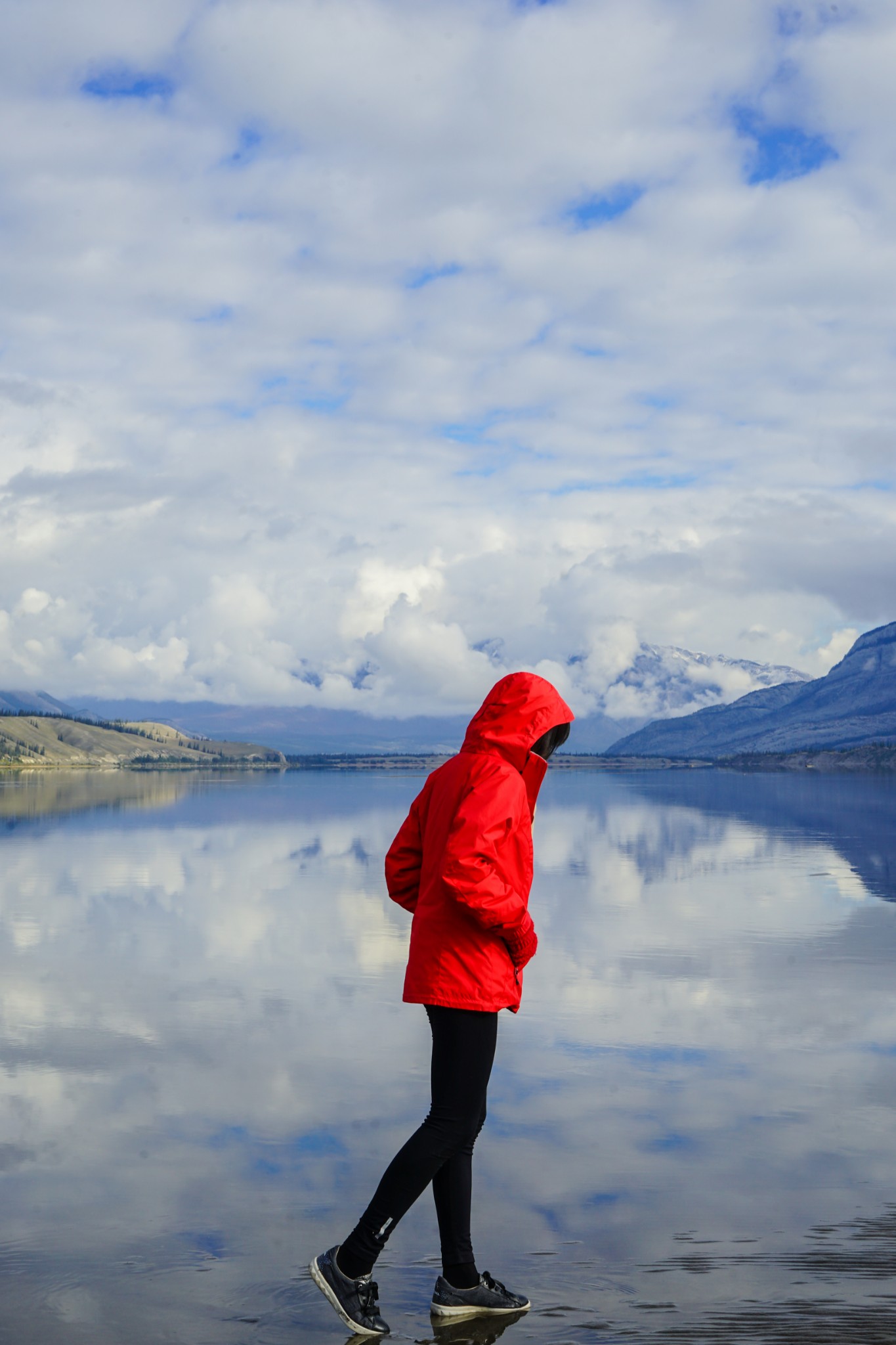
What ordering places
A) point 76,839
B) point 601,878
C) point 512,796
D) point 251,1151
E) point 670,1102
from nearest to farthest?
point 512,796 → point 251,1151 → point 670,1102 → point 601,878 → point 76,839

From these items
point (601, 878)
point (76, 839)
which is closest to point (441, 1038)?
point (601, 878)

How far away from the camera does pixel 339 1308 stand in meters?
6.23

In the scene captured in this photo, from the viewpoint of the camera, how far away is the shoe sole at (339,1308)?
6.20 m

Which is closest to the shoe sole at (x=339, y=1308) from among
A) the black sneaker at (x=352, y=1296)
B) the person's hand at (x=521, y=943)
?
the black sneaker at (x=352, y=1296)

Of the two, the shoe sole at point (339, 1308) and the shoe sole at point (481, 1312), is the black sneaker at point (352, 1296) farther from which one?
the shoe sole at point (481, 1312)

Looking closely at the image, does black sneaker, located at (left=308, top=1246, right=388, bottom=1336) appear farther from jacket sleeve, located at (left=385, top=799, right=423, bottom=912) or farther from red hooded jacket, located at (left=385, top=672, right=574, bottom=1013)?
jacket sleeve, located at (left=385, top=799, right=423, bottom=912)

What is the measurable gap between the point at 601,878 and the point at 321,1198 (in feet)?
63.9

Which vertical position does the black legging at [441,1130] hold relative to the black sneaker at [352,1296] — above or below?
above

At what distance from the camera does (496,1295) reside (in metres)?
6.35

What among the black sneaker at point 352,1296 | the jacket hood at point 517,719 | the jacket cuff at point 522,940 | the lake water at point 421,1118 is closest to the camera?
the black sneaker at point 352,1296

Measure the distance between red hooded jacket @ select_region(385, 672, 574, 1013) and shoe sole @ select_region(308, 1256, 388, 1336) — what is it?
153cm

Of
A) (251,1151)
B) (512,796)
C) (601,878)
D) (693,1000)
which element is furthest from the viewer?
(601,878)

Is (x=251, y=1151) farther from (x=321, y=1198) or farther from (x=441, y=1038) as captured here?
(x=441, y=1038)

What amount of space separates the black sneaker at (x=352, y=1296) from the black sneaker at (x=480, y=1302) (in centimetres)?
36
